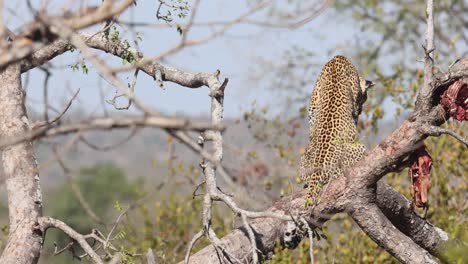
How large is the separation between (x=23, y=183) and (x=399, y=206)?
3.21m

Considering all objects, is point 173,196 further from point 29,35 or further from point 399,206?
point 29,35

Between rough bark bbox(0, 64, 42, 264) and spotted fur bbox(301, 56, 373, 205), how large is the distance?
2.32 metres

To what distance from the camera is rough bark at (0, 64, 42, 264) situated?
25.2 ft

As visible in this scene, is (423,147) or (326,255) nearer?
(423,147)

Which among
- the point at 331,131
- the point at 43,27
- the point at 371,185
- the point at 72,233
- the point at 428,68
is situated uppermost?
the point at 428,68

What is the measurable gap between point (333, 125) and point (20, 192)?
10.4ft

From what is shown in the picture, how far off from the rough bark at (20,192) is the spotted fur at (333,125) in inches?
91.4

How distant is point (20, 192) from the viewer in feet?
25.8

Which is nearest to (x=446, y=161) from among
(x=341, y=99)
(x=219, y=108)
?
(x=341, y=99)

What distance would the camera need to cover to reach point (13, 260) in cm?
754

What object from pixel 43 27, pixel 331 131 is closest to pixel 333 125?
pixel 331 131

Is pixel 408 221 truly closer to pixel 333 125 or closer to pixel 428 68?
pixel 333 125

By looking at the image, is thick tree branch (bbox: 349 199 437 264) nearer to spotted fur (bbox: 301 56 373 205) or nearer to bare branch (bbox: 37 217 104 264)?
spotted fur (bbox: 301 56 373 205)

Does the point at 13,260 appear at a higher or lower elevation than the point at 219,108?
lower
